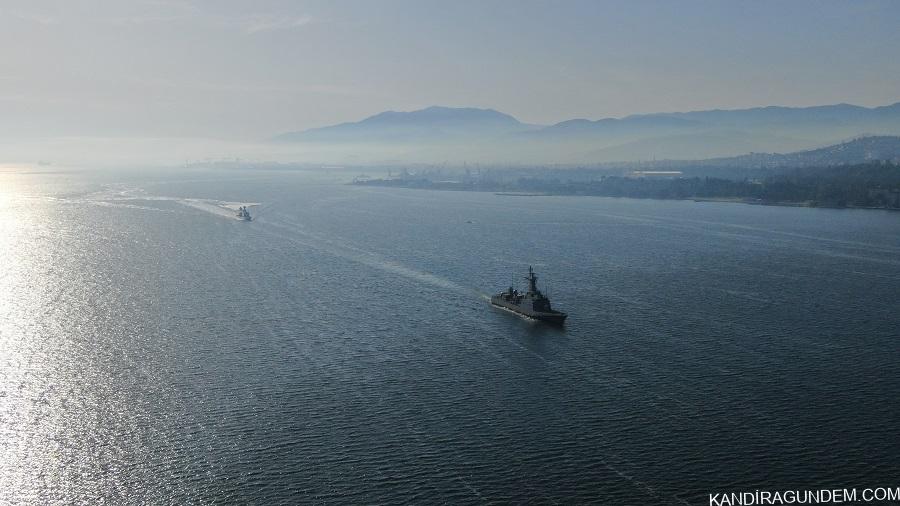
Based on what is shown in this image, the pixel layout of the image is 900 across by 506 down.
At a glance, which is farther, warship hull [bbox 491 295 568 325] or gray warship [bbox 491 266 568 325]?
gray warship [bbox 491 266 568 325]

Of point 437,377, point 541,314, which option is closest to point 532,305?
point 541,314

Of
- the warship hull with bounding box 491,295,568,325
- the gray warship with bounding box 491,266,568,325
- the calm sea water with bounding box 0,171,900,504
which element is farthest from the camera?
the gray warship with bounding box 491,266,568,325

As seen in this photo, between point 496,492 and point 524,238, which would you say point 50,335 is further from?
point 524,238

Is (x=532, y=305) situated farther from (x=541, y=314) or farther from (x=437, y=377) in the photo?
(x=437, y=377)

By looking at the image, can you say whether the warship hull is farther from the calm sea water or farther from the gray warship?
the calm sea water

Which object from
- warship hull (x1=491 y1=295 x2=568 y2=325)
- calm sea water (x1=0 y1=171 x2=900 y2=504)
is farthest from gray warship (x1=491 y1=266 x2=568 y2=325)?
calm sea water (x1=0 y1=171 x2=900 y2=504)

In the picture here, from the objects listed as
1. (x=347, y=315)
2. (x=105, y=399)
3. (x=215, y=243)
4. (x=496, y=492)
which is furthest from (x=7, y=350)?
(x=215, y=243)

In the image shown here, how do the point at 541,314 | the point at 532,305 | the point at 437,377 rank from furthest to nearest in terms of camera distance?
the point at 532,305 < the point at 541,314 < the point at 437,377
